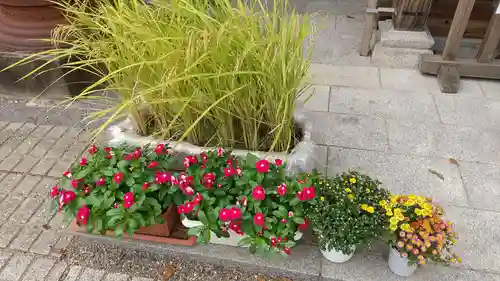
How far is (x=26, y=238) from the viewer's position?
2.02m

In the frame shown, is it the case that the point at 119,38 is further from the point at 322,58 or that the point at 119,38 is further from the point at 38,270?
the point at 322,58

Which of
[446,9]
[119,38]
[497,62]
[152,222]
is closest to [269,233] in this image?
[152,222]

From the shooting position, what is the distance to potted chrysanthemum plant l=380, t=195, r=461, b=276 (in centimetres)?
153

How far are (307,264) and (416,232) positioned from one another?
1.59ft

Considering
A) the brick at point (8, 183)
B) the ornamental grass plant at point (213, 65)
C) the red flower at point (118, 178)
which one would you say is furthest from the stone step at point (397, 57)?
the brick at point (8, 183)

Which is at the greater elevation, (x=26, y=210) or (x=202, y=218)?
(x=202, y=218)

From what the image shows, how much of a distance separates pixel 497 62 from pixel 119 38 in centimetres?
282

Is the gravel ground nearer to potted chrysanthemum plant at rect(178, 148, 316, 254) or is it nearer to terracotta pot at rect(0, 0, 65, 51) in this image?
potted chrysanthemum plant at rect(178, 148, 316, 254)

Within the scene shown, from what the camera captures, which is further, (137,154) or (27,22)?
(27,22)

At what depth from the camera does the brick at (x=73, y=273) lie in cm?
183

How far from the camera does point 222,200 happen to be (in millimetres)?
1672

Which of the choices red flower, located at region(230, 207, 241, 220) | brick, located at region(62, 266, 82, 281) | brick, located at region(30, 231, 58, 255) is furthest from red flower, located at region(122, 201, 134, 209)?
brick, located at region(30, 231, 58, 255)

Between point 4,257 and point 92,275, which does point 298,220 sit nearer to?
point 92,275

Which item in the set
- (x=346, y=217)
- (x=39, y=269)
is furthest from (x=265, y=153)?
(x=39, y=269)
